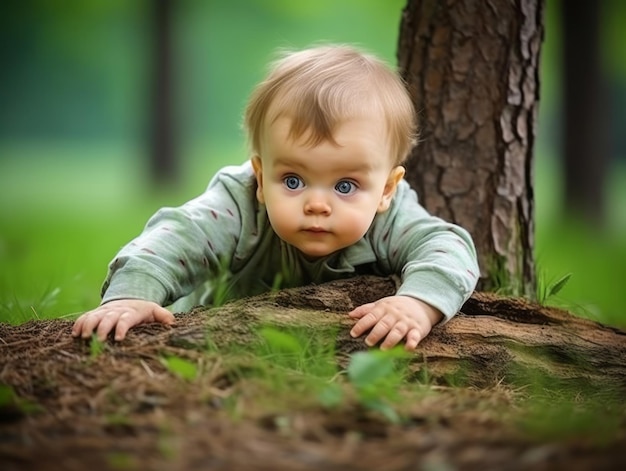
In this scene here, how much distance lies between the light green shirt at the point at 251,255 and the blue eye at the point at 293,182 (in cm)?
39

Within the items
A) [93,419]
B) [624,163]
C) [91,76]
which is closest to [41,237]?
[93,419]

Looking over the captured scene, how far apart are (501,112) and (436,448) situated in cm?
233

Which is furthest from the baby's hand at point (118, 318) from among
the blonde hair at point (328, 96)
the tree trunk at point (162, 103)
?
the tree trunk at point (162, 103)

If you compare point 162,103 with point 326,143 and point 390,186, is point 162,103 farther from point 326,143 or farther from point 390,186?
point 326,143

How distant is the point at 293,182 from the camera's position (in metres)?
2.78

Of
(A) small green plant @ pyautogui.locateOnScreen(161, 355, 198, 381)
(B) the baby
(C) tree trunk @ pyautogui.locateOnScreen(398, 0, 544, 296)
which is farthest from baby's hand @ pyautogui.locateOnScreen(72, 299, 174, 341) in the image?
(C) tree trunk @ pyautogui.locateOnScreen(398, 0, 544, 296)

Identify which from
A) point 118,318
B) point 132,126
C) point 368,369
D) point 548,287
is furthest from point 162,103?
point 132,126

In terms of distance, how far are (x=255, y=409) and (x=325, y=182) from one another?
43.9 inches

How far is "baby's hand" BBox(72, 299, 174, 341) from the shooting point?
2.40 metres

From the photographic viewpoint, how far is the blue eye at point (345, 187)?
2768mm

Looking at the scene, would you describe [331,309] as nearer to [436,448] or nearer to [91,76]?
[436,448]

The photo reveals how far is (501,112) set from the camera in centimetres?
360

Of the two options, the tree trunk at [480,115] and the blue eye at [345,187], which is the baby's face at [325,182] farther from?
the tree trunk at [480,115]

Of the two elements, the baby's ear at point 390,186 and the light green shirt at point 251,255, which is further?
the baby's ear at point 390,186
